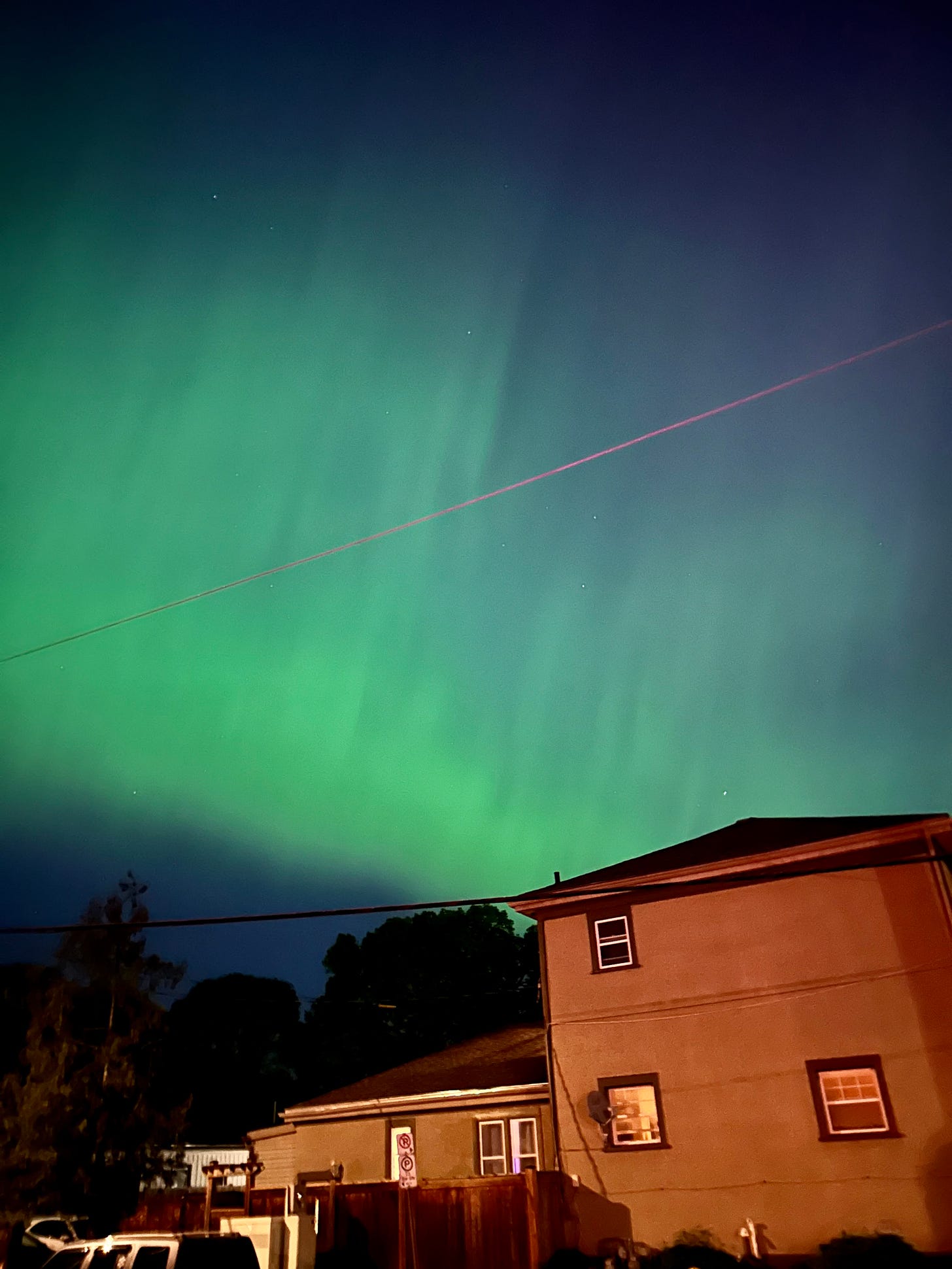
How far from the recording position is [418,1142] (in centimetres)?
2484

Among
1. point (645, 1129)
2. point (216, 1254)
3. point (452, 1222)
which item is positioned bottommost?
point (216, 1254)

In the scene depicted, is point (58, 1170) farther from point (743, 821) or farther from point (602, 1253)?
point (743, 821)

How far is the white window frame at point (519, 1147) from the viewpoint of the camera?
76.6 feet

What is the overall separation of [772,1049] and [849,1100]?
164 cm

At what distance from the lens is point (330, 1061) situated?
58.1 metres

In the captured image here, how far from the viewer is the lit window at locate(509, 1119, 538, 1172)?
920 inches

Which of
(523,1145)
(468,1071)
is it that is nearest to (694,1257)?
(523,1145)

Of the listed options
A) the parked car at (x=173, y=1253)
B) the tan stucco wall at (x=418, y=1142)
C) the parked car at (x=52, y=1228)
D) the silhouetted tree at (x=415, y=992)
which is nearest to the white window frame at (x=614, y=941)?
the tan stucco wall at (x=418, y=1142)

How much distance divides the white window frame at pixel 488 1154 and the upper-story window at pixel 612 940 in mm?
5236

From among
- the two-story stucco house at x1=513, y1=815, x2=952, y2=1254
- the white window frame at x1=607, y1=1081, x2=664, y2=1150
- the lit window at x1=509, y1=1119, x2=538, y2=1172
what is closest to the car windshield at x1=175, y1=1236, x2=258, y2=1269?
the two-story stucco house at x1=513, y1=815, x2=952, y2=1254

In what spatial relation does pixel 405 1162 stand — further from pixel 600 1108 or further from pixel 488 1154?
pixel 488 1154

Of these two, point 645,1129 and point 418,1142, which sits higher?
point 418,1142

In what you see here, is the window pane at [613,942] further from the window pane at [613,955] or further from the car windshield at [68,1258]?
the car windshield at [68,1258]

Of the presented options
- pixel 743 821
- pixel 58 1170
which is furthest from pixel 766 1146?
pixel 58 1170
